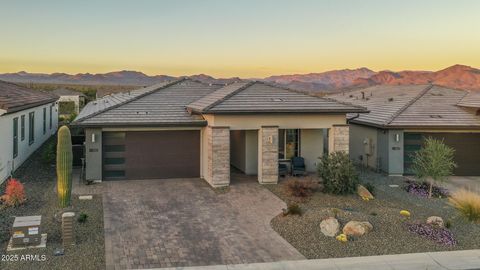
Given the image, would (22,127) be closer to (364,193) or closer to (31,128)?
(31,128)

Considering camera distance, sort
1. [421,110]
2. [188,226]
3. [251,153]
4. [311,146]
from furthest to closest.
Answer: [421,110] < [311,146] < [251,153] < [188,226]

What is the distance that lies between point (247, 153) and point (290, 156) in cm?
218

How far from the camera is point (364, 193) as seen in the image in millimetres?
16125

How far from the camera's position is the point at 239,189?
1748 centimetres

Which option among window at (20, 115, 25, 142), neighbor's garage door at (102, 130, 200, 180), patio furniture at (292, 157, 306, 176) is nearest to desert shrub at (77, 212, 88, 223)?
neighbor's garage door at (102, 130, 200, 180)

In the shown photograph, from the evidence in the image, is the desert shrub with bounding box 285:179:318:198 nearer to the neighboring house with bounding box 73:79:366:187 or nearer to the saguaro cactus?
the neighboring house with bounding box 73:79:366:187

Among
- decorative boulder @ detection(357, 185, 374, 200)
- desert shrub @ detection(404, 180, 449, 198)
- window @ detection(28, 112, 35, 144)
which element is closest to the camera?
decorative boulder @ detection(357, 185, 374, 200)

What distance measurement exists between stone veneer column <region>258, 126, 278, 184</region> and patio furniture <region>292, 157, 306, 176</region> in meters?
1.68

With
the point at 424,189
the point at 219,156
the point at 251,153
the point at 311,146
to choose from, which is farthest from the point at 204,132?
the point at 424,189

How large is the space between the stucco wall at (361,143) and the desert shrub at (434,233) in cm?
1031

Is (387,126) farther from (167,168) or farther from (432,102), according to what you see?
(167,168)

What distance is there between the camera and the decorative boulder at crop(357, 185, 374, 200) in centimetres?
1597

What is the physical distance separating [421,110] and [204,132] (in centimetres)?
1100

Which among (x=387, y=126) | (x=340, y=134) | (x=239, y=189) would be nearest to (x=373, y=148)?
(x=387, y=126)
